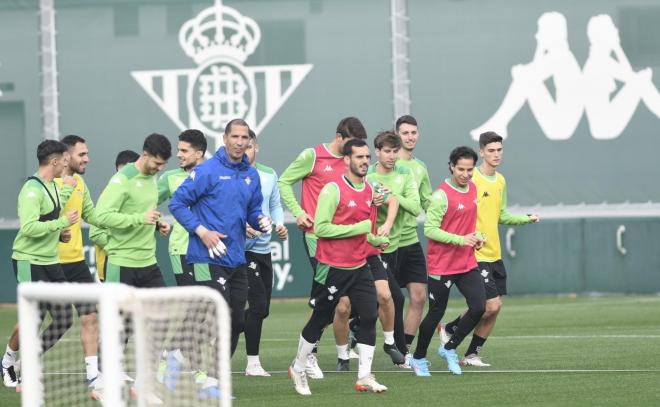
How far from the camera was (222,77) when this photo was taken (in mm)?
24219

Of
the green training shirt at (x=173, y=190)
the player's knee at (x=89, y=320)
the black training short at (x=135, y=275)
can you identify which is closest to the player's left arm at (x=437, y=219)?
the green training shirt at (x=173, y=190)

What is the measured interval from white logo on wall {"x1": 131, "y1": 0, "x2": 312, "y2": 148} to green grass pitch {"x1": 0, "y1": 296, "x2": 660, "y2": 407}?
16.6 ft

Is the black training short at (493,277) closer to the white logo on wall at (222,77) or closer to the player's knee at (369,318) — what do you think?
the player's knee at (369,318)

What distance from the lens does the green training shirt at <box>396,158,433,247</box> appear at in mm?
14508

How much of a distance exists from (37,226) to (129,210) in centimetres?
77

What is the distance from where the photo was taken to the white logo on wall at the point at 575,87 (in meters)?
23.4

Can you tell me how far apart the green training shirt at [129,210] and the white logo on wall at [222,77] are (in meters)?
11.6

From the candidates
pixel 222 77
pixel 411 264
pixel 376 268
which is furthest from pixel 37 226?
pixel 222 77

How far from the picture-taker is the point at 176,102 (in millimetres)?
24281

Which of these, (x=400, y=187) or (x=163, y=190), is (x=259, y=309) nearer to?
(x=163, y=190)

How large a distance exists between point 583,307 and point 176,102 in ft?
24.8

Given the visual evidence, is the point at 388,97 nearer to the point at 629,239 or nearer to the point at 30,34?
the point at 629,239

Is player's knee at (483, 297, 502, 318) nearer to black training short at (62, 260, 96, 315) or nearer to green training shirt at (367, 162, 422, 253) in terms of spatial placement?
A: green training shirt at (367, 162, 422, 253)

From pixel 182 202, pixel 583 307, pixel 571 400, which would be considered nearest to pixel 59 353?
pixel 182 202
